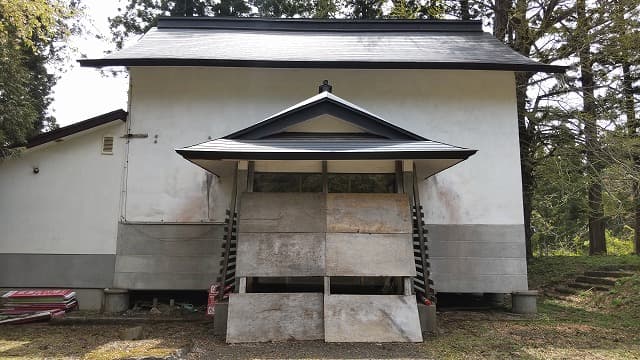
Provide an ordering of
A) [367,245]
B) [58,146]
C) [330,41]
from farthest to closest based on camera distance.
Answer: [330,41] < [58,146] < [367,245]

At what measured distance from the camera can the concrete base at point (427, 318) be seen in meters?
6.07

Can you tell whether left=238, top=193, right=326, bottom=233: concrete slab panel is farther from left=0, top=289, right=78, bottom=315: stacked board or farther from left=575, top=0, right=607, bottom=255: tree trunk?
left=575, top=0, right=607, bottom=255: tree trunk

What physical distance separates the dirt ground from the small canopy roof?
261 centimetres

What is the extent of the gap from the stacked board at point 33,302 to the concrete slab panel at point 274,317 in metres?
4.16

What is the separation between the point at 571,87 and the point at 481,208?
17.4 feet

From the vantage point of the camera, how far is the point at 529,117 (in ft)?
37.5

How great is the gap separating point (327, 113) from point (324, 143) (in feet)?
2.25

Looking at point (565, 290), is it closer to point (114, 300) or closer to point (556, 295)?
point (556, 295)

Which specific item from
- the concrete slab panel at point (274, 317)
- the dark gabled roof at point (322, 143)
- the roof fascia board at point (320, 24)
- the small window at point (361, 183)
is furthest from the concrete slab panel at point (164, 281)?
the roof fascia board at point (320, 24)

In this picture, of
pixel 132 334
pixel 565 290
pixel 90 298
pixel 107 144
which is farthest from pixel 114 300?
pixel 565 290

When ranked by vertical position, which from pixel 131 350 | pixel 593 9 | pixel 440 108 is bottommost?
pixel 131 350

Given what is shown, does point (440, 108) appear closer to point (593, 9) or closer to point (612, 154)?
point (612, 154)

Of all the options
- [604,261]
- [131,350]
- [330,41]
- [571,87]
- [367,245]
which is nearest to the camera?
[131,350]

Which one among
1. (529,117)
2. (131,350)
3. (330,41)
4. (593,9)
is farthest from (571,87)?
(131,350)
